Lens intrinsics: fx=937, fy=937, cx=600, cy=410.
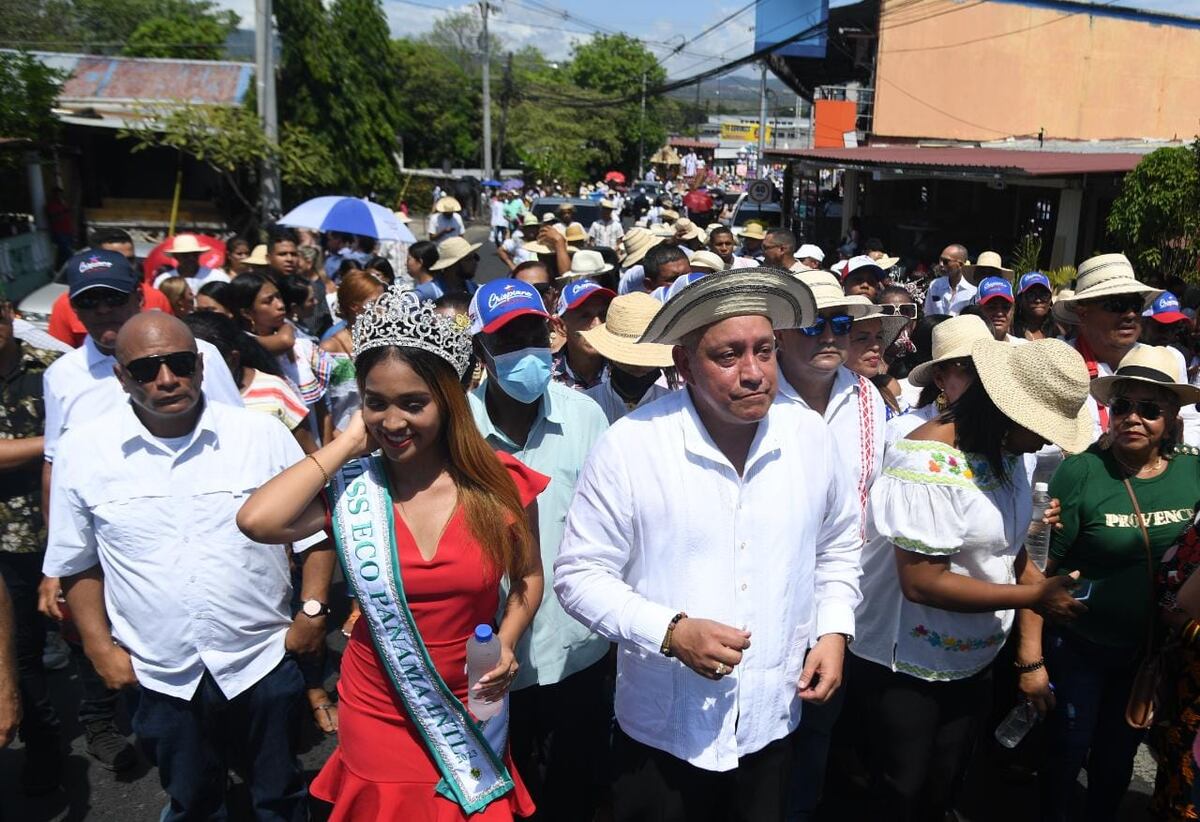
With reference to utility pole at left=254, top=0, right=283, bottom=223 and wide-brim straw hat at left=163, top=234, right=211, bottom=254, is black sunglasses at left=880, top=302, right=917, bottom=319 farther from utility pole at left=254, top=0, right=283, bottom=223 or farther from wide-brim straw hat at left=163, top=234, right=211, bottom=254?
utility pole at left=254, top=0, right=283, bottom=223

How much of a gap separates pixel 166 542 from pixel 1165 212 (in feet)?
33.0

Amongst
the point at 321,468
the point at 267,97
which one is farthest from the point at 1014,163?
the point at 321,468

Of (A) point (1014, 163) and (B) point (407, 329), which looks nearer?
(B) point (407, 329)

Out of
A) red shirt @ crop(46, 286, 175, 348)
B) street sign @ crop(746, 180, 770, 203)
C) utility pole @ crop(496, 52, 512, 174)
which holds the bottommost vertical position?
red shirt @ crop(46, 286, 175, 348)

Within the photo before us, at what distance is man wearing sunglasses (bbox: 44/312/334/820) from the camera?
284cm

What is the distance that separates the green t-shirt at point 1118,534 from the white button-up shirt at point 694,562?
119cm

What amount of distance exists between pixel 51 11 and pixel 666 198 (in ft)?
141

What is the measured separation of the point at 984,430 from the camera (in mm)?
2807

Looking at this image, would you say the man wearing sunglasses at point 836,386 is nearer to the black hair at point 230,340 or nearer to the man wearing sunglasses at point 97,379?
the man wearing sunglasses at point 97,379

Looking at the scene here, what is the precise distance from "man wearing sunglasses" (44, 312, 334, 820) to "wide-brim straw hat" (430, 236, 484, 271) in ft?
15.1

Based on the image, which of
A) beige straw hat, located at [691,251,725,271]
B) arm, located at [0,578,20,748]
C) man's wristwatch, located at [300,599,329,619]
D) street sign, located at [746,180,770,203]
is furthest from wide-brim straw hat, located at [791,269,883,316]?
street sign, located at [746,180,770,203]

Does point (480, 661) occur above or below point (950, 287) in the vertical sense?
below

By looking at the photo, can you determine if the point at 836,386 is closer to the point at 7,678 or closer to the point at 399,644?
the point at 399,644

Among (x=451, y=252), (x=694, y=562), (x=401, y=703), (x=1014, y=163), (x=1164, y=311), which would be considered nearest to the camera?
(x=694, y=562)
